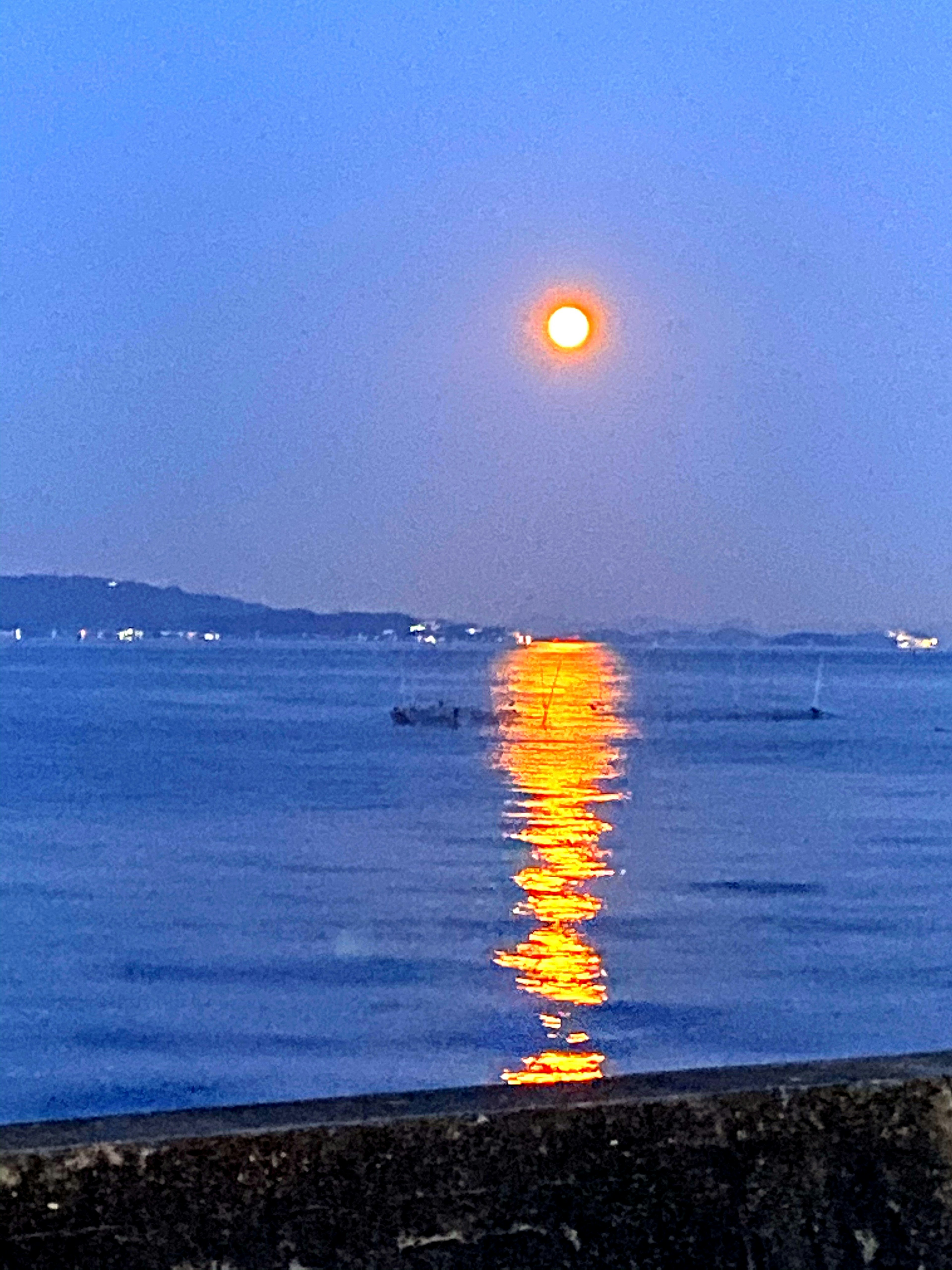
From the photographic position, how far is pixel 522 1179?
2.75m

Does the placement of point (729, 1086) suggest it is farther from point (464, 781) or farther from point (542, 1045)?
point (464, 781)

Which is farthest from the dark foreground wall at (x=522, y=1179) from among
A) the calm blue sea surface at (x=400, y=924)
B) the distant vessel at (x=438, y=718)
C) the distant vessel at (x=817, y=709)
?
the distant vessel at (x=817, y=709)

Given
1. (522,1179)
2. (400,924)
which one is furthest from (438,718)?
(522,1179)

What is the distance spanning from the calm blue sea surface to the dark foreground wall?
50.2 feet

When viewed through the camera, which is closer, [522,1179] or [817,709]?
[522,1179]

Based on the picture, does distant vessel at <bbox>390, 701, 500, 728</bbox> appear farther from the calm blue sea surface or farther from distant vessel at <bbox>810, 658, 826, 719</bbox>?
the calm blue sea surface

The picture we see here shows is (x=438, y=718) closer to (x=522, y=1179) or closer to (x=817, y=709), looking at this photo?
(x=817, y=709)

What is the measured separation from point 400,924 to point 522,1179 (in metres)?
27.2

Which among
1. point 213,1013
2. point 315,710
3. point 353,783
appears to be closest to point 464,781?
point 353,783

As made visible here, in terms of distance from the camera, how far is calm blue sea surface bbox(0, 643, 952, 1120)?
67.3ft

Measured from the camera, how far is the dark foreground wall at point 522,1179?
259cm

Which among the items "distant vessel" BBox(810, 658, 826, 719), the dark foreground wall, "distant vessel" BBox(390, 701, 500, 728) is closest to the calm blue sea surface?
the dark foreground wall

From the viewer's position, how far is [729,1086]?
2.91 metres

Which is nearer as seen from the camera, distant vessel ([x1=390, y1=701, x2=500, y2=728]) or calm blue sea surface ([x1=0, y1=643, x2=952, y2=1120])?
calm blue sea surface ([x1=0, y1=643, x2=952, y2=1120])
